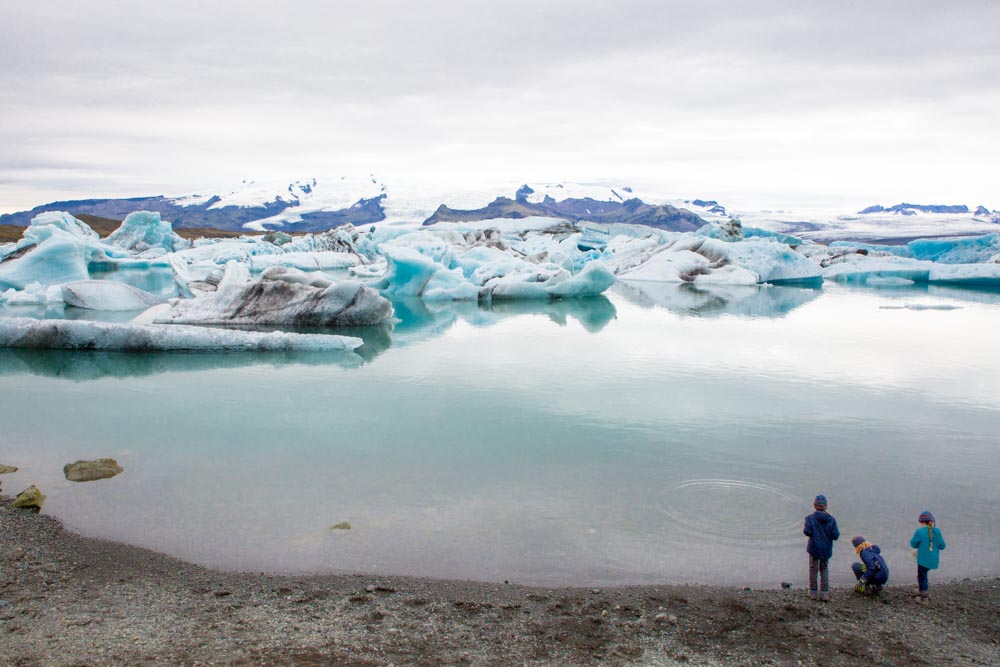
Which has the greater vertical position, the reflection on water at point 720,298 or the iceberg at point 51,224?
the iceberg at point 51,224

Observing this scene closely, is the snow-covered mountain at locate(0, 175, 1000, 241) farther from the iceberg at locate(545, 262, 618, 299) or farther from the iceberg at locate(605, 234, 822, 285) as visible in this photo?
the iceberg at locate(545, 262, 618, 299)

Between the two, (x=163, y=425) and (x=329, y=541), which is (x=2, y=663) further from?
(x=163, y=425)

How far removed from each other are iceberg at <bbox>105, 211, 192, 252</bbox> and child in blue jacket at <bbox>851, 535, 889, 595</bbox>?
29.0 meters

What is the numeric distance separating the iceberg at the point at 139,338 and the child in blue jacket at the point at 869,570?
6616 mm

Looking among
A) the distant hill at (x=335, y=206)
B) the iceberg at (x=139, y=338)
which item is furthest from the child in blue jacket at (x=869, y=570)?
the distant hill at (x=335, y=206)

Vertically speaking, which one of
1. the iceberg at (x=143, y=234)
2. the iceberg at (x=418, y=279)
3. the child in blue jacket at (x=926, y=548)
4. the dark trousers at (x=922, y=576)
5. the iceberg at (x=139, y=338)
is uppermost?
the iceberg at (x=143, y=234)

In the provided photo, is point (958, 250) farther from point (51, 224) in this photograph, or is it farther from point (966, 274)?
point (51, 224)

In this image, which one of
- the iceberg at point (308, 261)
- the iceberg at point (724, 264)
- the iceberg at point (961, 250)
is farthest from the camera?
the iceberg at point (961, 250)

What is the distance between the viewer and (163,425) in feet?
18.1

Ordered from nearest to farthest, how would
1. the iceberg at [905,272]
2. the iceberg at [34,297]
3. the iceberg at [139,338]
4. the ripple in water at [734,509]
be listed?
the ripple in water at [734,509] → the iceberg at [139,338] → the iceberg at [34,297] → the iceberg at [905,272]

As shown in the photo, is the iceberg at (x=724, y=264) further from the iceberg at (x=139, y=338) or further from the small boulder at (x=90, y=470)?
the small boulder at (x=90, y=470)

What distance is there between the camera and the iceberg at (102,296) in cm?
1275

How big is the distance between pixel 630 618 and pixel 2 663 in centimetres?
208

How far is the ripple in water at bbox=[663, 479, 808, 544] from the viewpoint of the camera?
3574 millimetres
